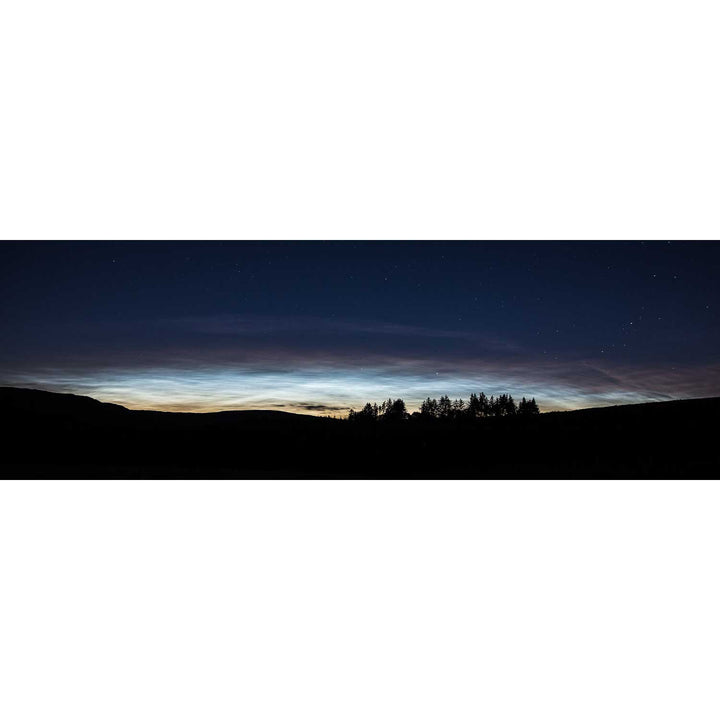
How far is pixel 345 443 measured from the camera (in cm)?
476

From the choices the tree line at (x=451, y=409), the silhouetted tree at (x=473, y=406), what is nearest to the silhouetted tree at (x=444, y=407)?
the tree line at (x=451, y=409)

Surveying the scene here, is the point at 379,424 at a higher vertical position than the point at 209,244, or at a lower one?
lower

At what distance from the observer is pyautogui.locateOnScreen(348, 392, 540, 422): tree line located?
475cm

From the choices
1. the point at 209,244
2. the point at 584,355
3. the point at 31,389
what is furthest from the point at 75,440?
the point at 584,355

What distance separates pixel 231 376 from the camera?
4801mm

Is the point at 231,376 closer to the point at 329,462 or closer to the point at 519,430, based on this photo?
the point at 329,462

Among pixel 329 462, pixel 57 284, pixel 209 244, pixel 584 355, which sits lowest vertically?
pixel 329 462

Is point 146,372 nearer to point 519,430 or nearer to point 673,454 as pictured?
point 519,430

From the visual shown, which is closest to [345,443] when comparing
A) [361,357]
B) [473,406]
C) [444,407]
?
[361,357]

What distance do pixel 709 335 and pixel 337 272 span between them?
247cm

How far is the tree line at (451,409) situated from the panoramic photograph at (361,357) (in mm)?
13

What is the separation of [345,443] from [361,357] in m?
0.57

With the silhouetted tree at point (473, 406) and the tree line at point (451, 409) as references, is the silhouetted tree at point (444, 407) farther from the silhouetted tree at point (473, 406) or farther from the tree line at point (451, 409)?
the silhouetted tree at point (473, 406)

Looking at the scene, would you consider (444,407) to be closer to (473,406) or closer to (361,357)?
(473,406)
